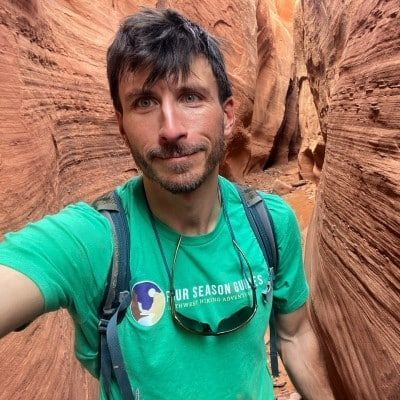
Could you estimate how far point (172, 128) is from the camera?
1.50 m

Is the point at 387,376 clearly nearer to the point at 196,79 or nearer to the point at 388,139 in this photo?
the point at 388,139

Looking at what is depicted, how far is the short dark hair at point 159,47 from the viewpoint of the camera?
5.05 feet

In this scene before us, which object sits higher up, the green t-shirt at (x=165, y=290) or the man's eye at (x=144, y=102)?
the man's eye at (x=144, y=102)

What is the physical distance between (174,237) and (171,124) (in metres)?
0.39

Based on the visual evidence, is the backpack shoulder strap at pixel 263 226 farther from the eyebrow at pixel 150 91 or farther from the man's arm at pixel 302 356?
the eyebrow at pixel 150 91

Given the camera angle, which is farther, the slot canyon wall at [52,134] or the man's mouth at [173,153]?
the slot canyon wall at [52,134]

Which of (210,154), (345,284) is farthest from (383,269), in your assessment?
(210,154)

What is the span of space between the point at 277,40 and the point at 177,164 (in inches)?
530

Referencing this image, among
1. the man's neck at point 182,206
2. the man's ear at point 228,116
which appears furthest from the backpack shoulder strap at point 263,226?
the man's ear at point 228,116

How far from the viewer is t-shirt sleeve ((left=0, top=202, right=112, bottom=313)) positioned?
1.22m

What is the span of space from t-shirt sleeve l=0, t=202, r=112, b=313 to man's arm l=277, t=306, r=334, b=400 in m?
0.92

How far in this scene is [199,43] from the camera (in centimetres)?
164

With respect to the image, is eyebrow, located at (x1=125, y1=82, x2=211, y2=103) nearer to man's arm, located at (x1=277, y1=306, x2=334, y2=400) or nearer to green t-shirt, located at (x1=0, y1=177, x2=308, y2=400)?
green t-shirt, located at (x1=0, y1=177, x2=308, y2=400)

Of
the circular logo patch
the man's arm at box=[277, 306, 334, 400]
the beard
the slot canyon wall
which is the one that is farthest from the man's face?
the man's arm at box=[277, 306, 334, 400]
